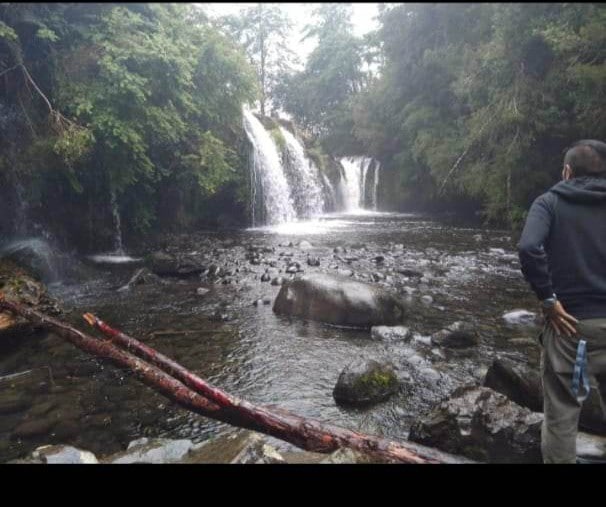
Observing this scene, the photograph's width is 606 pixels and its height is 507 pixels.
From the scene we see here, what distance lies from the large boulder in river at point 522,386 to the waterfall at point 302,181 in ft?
61.6

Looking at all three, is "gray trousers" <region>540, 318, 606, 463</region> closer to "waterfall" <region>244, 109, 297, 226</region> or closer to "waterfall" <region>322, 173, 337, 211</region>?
"waterfall" <region>244, 109, 297, 226</region>

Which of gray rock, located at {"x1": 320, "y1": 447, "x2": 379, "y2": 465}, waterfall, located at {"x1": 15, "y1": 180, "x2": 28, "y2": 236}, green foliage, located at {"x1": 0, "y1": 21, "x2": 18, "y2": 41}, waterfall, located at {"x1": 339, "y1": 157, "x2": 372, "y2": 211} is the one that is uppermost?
green foliage, located at {"x1": 0, "y1": 21, "x2": 18, "y2": 41}

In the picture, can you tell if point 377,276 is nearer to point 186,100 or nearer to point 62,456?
point 62,456

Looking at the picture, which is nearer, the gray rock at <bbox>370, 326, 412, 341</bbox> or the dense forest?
the gray rock at <bbox>370, 326, 412, 341</bbox>

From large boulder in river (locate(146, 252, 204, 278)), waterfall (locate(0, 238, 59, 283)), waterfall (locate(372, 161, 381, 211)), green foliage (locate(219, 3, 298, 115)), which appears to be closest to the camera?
waterfall (locate(0, 238, 59, 283))

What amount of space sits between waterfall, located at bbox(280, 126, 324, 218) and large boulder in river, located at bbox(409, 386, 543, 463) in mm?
19408

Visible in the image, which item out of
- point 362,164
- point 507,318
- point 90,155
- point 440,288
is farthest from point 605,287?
point 362,164

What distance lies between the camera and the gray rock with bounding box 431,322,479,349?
18.4ft

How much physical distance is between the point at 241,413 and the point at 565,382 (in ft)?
8.02

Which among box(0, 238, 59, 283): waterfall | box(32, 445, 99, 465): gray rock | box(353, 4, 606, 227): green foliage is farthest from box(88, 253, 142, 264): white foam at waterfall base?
box(32, 445, 99, 465): gray rock

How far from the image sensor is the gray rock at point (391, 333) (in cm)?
595

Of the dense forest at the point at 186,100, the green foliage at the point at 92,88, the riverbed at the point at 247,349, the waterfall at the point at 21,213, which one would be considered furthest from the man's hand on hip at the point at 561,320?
the waterfall at the point at 21,213
